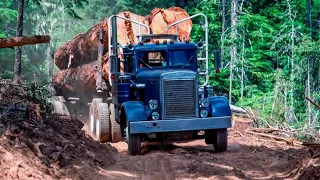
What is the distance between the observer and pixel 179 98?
1038 centimetres

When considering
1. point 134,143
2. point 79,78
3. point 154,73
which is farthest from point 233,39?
point 134,143

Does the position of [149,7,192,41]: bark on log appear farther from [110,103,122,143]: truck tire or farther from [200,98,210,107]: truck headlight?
[200,98,210,107]: truck headlight

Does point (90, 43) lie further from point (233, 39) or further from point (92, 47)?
point (233, 39)

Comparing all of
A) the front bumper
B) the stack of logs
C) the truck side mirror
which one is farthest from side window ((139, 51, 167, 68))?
the stack of logs

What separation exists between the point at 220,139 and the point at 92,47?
7.16 meters

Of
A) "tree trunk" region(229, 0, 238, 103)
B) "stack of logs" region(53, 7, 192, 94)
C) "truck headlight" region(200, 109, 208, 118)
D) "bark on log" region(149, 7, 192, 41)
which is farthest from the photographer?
"tree trunk" region(229, 0, 238, 103)

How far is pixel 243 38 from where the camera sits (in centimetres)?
2505

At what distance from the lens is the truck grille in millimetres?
10320

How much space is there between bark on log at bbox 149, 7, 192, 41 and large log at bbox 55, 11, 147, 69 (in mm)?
370

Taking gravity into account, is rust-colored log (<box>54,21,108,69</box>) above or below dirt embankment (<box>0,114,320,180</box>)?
above

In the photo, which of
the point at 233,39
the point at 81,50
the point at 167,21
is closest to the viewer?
the point at 167,21

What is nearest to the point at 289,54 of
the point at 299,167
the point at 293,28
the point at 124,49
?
the point at 293,28

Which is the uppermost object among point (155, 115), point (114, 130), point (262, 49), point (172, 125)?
point (262, 49)

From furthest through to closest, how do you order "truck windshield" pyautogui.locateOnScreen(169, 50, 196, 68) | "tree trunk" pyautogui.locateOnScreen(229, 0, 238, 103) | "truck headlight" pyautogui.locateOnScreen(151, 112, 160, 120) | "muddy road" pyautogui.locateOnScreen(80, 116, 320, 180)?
"tree trunk" pyautogui.locateOnScreen(229, 0, 238, 103), "truck windshield" pyautogui.locateOnScreen(169, 50, 196, 68), "truck headlight" pyautogui.locateOnScreen(151, 112, 160, 120), "muddy road" pyautogui.locateOnScreen(80, 116, 320, 180)
